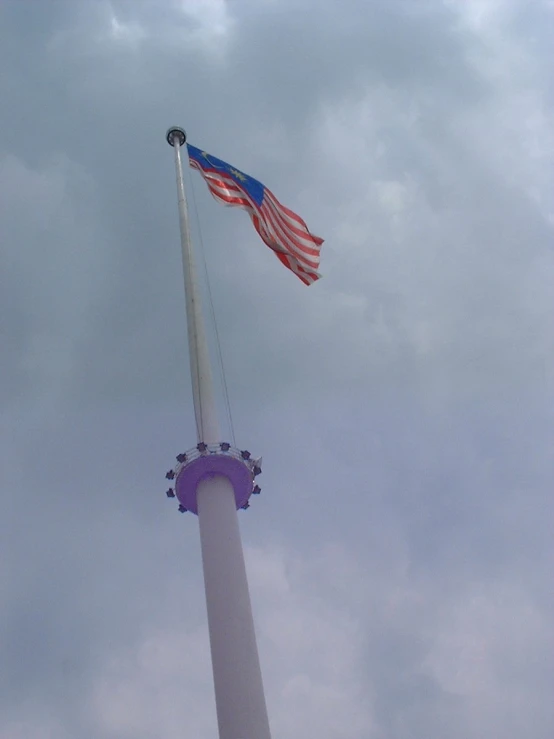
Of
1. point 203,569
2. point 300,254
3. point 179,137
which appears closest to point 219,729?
point 203,569

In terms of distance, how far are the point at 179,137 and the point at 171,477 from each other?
25.4 m

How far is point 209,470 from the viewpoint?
32.6m

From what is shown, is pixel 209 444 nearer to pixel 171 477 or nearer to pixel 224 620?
pixel 171 477

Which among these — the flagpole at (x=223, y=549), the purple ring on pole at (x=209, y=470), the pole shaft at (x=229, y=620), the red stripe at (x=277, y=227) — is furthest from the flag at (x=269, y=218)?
the pole shaft at (x=229, y=620)

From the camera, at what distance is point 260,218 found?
139 ft

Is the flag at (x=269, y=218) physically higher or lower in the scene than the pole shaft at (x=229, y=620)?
higher

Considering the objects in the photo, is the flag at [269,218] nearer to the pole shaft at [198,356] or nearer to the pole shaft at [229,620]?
the pole shaft at [198,356]

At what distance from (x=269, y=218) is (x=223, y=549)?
19.7 meters

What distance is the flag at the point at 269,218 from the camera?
41.9 metres

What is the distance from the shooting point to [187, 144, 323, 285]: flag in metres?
41.9

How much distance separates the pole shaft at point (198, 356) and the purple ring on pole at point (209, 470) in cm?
114

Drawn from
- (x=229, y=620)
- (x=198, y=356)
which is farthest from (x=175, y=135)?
(x=229, y=620)

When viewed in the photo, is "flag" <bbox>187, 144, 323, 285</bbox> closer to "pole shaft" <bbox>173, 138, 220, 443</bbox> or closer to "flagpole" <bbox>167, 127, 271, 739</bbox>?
"pole shaft" <bbox>173, 138, 220, 443</bbox>

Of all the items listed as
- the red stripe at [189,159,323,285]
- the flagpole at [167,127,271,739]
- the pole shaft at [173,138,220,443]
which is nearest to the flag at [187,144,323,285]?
the red stripe at [189,159,323,285]
